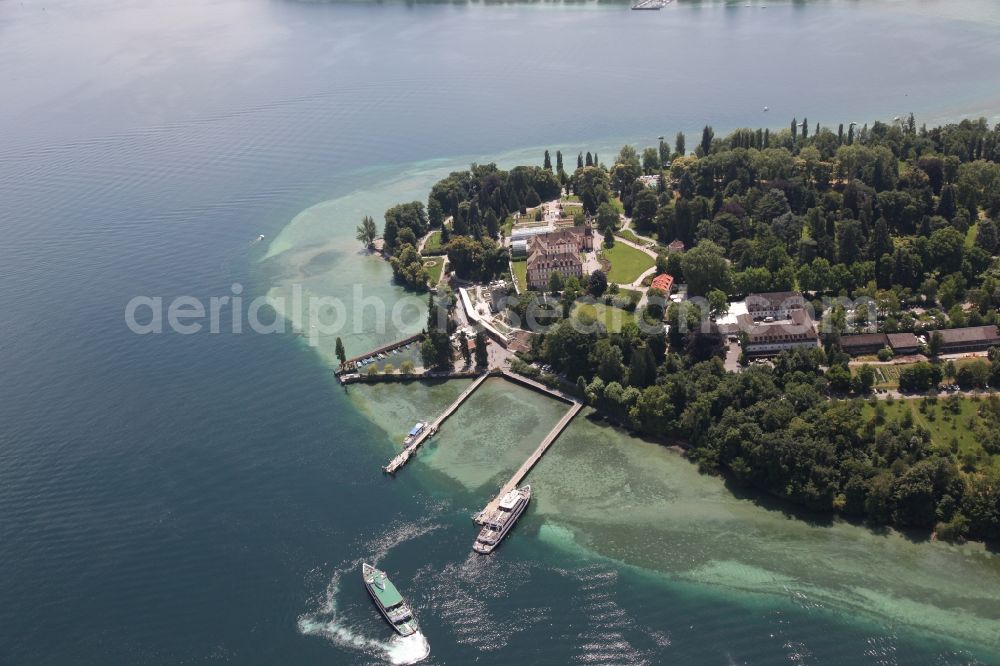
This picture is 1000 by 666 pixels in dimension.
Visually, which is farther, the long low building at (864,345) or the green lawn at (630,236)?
the green lawn at (630,236)

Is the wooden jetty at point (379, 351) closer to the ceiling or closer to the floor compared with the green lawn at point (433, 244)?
closer to the floor

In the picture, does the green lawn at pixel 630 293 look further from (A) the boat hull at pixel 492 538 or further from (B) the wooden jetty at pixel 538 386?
(A) the boat hull at pixel 492 538

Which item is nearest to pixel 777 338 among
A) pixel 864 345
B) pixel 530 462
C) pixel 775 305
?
pixel 775 305

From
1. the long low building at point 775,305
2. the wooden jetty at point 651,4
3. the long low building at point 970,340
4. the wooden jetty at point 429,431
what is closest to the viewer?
the wooden jetty at point 429,431

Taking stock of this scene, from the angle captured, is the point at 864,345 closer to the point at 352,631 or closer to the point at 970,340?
the point at 970,340

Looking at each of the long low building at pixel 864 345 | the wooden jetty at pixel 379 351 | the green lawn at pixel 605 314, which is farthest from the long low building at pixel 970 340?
the wooden jetty at pixel 379 351

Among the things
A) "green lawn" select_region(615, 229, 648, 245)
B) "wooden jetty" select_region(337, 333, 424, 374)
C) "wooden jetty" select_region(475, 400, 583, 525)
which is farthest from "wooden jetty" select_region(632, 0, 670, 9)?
"wooden jetty" select_region(475, 400, 583, 525)
